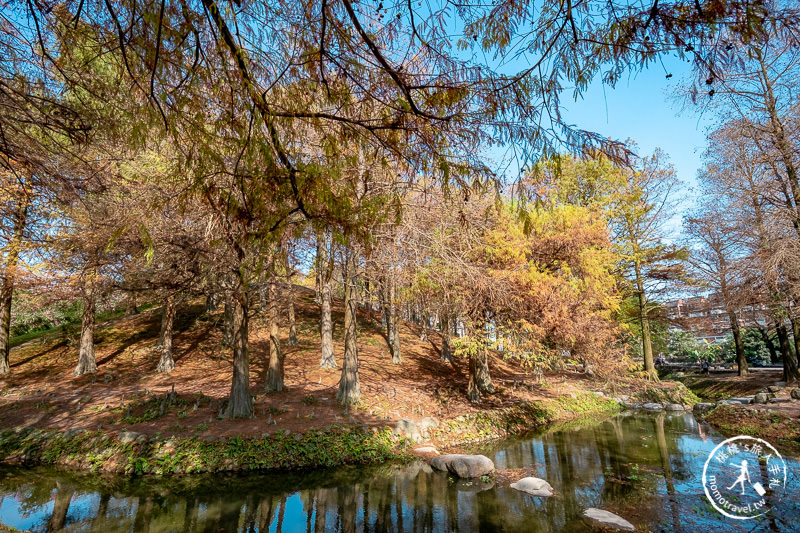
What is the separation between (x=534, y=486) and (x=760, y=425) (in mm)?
8325

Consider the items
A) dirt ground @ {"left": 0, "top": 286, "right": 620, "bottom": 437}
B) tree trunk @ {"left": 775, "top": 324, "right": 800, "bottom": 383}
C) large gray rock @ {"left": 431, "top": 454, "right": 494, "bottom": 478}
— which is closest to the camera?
large gray rock @ {"left": 431, "top": 454, "right": 494, "bottom": 478}

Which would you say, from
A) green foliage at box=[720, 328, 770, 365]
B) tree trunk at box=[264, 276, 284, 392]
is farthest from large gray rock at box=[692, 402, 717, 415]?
tree trunk at box=[264, 276, 284, 392]

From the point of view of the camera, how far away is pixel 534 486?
24.8ft

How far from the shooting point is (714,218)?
1458 cm

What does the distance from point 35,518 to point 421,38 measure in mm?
9307

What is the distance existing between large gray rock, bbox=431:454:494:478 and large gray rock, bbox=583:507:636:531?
2.38 metres

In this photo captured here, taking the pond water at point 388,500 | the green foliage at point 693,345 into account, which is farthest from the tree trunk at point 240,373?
the green foliage at point 693,345

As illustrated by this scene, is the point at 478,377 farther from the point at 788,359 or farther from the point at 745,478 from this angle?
the point at 788,359

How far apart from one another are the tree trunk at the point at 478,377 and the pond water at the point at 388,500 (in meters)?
4.31

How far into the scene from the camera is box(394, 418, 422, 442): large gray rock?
10.4 meters

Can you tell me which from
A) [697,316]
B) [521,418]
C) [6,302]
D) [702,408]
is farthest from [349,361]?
[697,316]

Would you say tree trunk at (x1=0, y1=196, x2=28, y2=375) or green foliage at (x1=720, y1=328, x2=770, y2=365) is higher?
tree trunk at (x1=0, y1=196, x2=28, y2=375)

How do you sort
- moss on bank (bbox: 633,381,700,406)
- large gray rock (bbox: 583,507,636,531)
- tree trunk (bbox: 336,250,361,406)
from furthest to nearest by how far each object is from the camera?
moss on bank (bbox: 633,381,700,406), tree trunk (bbox: 336,250,361,406), large gray rock (bbox: 583,507,636,531)

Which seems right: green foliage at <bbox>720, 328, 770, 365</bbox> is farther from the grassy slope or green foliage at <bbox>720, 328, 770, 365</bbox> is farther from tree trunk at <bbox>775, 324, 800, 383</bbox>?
the grassy slope
